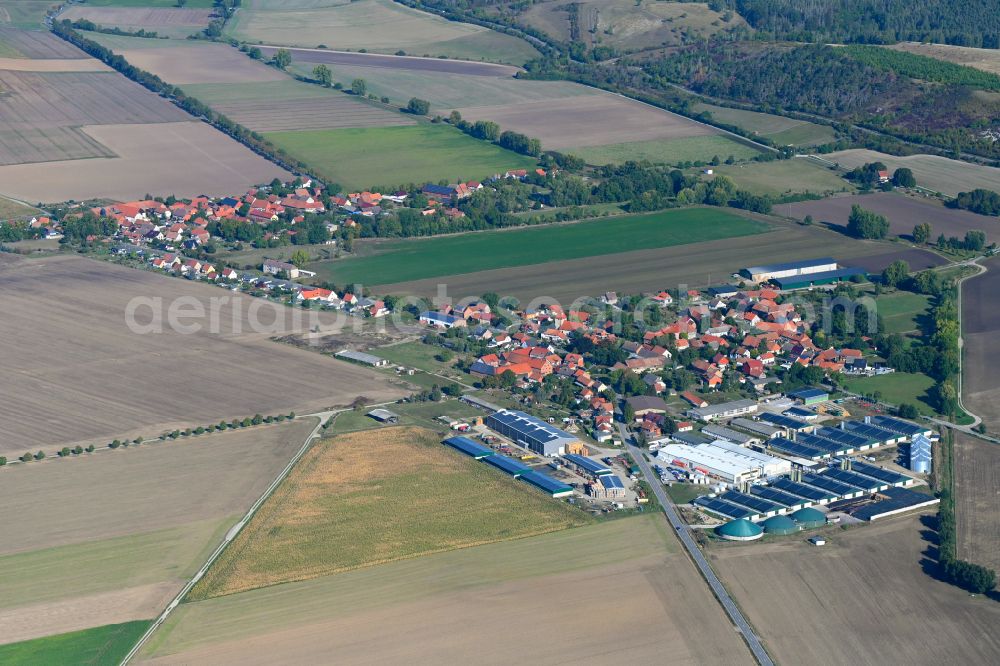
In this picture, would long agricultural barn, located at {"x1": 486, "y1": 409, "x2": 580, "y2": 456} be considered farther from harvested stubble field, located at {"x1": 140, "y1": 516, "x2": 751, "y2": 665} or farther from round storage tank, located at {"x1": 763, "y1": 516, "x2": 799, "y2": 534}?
round storage tank, located at {"x1": 763, "y1": 516, "x2": 799, "y2": 534}

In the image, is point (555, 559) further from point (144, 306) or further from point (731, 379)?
point (144, 306)

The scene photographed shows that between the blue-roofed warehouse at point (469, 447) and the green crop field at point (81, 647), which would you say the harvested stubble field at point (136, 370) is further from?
the green crop field at point (81, 647)

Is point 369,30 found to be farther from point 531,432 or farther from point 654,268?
point 531,432

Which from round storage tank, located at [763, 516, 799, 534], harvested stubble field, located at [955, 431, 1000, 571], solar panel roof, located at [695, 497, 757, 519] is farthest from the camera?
solar panel roof, located at [695, 497, 757, 519]

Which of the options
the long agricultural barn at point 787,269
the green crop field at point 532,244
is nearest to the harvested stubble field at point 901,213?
the green crop field at point 532,244

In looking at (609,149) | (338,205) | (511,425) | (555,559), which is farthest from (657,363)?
(609,149)

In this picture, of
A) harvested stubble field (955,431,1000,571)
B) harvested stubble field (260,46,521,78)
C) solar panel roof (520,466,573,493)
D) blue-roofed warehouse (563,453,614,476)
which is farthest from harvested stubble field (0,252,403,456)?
harvested stubble field (260,46,521,78)
